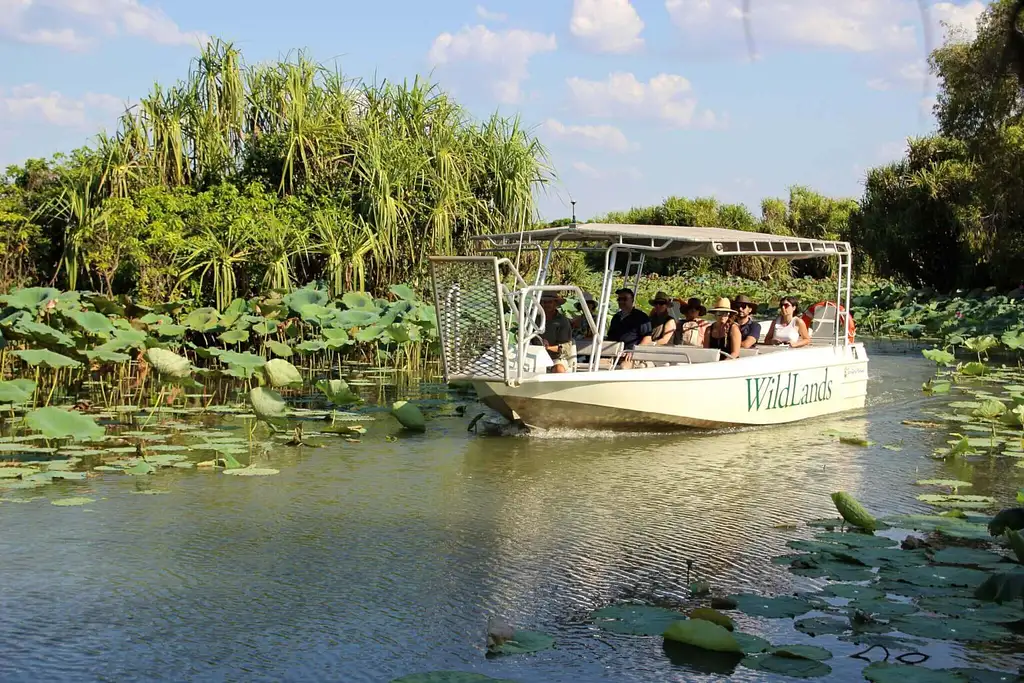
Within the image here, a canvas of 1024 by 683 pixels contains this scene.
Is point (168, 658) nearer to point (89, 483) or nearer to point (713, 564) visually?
point (713, 564)

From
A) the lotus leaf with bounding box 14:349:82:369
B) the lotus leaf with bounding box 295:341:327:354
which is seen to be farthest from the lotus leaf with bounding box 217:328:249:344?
the lotus leaf with bounding box 14:349:82:369

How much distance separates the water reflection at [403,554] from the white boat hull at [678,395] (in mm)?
373

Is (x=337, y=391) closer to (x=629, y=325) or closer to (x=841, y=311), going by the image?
(x=629, y=325)

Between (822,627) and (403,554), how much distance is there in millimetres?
2426

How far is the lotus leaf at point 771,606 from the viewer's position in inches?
210

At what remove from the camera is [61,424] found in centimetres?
877

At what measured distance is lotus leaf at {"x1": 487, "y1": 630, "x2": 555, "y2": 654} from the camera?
4.97m

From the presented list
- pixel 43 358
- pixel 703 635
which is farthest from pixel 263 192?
pixel 703 635

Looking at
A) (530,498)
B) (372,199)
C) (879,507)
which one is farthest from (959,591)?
(372,199)

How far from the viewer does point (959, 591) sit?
566cm

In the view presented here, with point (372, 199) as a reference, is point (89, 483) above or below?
below

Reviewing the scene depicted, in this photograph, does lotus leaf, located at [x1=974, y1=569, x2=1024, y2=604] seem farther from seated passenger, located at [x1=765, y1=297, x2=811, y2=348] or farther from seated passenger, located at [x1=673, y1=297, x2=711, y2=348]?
seated passenger, located at [x1=765, y1=297, x2=811, y2=348]

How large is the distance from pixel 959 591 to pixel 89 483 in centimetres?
578

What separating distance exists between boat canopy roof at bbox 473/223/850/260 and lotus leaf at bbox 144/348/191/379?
10.3 feet
